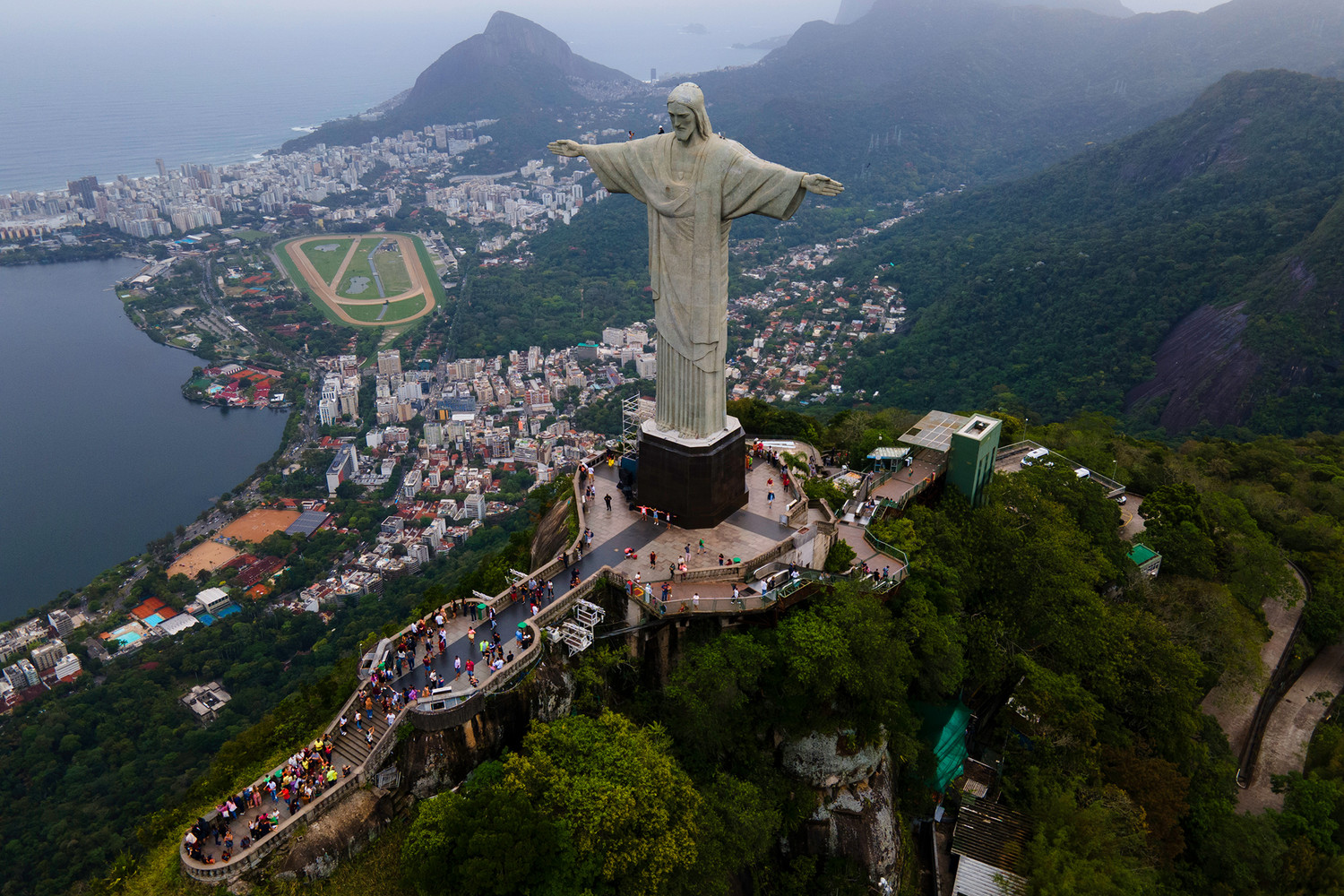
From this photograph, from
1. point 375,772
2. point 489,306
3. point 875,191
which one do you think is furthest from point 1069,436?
point 875,191

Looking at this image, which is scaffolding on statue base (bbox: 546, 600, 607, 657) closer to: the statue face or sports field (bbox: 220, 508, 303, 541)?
the statue face

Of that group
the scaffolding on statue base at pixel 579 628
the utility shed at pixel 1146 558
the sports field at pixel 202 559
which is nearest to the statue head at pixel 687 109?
the scaffolding on statue base at pixel 579 628

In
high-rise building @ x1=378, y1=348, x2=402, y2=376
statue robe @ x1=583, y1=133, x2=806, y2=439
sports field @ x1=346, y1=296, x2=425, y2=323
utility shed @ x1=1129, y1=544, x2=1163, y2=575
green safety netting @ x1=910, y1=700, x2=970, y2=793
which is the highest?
statue robe @ x1=583, y1=133, x2=806, y2=439

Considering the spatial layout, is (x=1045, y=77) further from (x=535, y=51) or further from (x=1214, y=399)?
(x=1214, y=399)

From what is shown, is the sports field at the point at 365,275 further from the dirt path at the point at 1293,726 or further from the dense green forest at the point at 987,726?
the dirt path at the point at 1293,726

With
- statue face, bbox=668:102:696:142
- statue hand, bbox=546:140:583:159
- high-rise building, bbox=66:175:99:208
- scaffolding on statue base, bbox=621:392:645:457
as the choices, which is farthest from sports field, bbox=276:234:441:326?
statue face, bbox=668:102:696:142

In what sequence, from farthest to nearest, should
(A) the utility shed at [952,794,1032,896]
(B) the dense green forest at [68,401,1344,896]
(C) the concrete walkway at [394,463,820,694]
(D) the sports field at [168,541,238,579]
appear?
(D) the sports field at [168,541,238,579] → (A) the utility shed at [952,794,1032,896] → (C) the concrete walkway at [394,463,820,694] → (B) the dense green forest at [68,401,1344,896]
